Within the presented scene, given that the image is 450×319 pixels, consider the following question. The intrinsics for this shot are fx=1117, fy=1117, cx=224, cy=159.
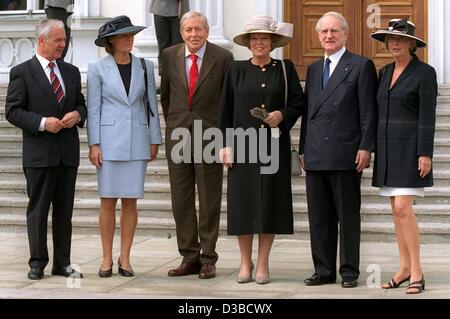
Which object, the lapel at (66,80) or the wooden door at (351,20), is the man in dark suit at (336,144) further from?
the wooden door at (351,20)

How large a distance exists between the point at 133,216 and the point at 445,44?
19.9 feet

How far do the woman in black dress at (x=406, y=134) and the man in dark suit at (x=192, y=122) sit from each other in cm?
140

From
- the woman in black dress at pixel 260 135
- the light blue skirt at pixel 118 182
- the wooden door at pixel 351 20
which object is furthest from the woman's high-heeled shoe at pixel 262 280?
the wooden door at pixel 351 20

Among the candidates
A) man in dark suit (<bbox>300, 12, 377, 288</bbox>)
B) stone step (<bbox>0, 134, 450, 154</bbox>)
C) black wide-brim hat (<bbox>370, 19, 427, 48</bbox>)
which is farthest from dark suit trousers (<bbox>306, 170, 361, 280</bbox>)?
stone step (<bbox>0, 134, 450, 154</bbox>)

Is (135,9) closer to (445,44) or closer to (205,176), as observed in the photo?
(445,44)

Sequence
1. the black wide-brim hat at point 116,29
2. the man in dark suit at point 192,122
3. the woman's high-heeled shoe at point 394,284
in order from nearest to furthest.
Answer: the woman's high-heeled shoe at point 394,284 → the black wide-brim hat at point 116,29 → the man in dark suit at point 192,122

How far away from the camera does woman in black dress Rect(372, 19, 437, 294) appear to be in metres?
7.89

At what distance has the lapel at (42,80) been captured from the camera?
8.70m

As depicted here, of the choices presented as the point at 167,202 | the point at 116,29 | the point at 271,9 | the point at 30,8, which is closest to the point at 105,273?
the point at 116,29

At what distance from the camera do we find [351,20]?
14148 mm

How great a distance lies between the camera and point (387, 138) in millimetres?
8016

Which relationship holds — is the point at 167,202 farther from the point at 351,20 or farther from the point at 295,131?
the point at 351,20

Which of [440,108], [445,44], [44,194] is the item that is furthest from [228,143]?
[445,44]

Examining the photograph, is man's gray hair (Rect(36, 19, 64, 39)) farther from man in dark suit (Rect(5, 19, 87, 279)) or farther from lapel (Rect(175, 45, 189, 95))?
lapel (Rect(175, 45, 189, 95))
